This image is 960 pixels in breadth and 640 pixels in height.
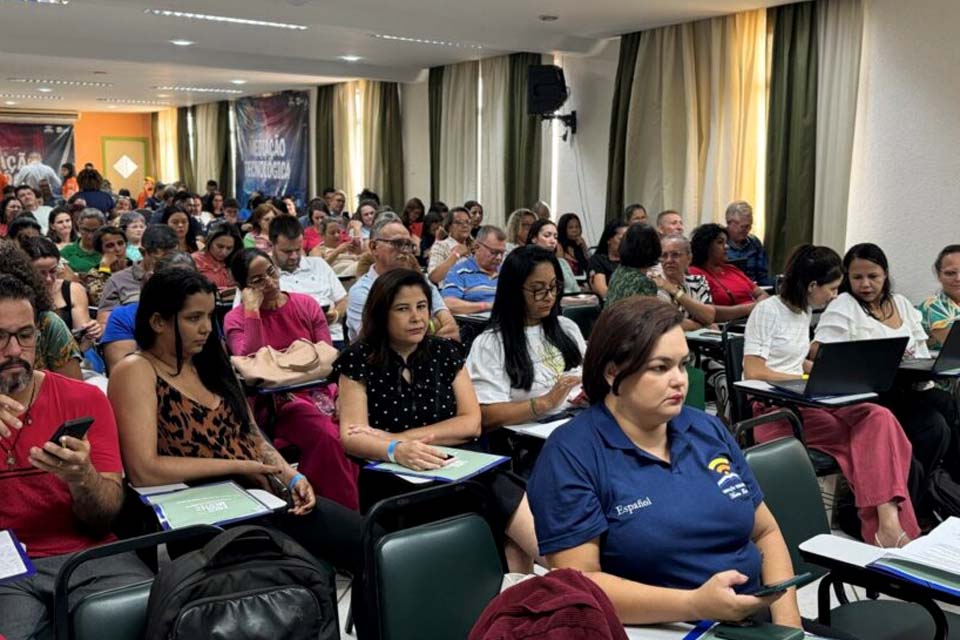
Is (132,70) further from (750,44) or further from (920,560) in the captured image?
(920,560)

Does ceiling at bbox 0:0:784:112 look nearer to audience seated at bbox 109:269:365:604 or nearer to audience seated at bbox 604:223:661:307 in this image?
audience seated at bbox 604:223:661:307

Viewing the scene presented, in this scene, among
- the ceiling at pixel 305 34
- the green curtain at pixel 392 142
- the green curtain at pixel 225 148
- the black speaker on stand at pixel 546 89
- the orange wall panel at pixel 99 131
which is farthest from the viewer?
the orange wall panel at pixel 99 131

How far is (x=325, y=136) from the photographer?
14141 millimetres

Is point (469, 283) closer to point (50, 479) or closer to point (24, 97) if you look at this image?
point (50, 479)

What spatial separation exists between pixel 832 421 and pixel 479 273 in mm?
2706

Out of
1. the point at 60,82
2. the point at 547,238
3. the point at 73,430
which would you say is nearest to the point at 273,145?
the point at 60,82

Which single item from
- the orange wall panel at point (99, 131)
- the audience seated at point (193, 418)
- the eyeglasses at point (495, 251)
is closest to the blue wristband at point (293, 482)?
the audience seated at point (193, 418)

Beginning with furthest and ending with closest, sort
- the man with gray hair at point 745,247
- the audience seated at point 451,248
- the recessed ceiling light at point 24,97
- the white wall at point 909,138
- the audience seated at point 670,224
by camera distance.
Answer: the recessed ceiling light at point 24,97 < the audience seated at point 670,224 < the man with gray hair at point 745,247 < the audience seated at point 451,248 < the white wall at point 909,138

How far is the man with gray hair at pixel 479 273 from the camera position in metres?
5.68

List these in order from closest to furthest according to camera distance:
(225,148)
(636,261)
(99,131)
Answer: (636,261)
(225,148)
(99,131)

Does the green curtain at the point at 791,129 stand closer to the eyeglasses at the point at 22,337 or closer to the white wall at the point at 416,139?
the white wall at the point at 416,139

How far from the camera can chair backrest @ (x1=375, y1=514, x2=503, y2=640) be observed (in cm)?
176

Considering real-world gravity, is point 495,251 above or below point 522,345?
above

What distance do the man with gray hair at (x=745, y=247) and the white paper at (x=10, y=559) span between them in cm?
572
